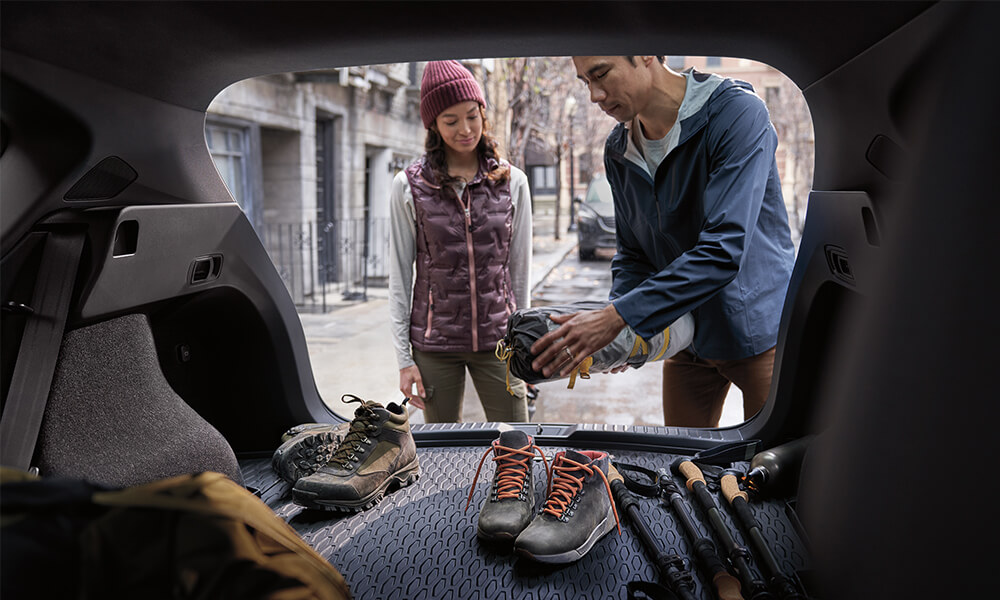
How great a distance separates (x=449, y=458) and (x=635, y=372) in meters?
5.22

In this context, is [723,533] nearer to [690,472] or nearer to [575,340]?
[690,472]

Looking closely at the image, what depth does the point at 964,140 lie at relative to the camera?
2.76 ft

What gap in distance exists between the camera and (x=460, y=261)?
2736mm

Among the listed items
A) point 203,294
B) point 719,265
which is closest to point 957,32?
point 719,265

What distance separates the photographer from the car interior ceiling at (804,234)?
0.84 meters

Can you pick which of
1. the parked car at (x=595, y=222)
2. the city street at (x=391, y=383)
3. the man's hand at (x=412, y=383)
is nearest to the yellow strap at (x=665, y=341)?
the man's hand at (x=412, y=383)

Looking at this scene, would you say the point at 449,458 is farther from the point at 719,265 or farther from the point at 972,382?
the point at 972,382

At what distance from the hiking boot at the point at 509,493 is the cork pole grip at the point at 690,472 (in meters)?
0.42

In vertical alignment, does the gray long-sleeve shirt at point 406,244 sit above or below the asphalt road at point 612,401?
above

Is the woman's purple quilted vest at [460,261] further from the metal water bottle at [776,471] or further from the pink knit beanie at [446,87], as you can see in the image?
the metal water bottle at [776,471]

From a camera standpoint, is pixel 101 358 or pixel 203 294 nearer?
pixel 101 358

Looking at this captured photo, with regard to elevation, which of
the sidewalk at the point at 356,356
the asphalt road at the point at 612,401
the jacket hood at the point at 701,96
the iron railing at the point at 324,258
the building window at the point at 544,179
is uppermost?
the building window at the point at 544,179

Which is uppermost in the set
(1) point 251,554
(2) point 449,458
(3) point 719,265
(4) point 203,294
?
(3) point 719,265

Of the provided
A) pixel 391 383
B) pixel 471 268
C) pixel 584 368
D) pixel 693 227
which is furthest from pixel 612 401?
pixel 584 368
